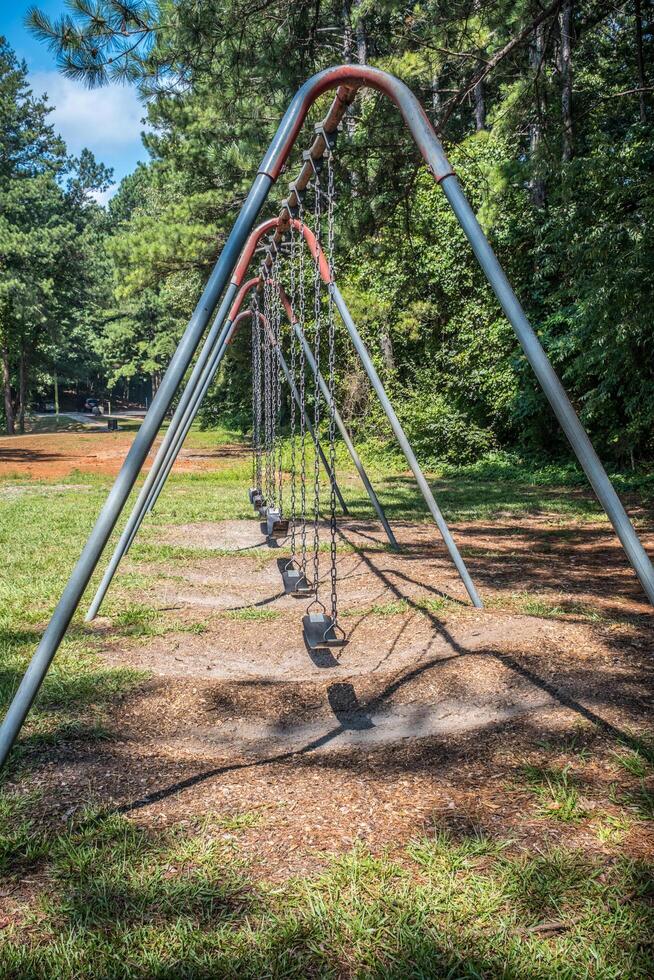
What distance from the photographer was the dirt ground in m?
2.51

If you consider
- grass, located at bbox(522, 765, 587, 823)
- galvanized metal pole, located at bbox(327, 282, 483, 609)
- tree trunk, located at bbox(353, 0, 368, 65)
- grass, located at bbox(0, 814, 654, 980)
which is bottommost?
grass, located at bbox(0, 814, 654, 980)

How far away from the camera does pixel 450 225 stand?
50.3 feet

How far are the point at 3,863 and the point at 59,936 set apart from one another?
413 millimetres

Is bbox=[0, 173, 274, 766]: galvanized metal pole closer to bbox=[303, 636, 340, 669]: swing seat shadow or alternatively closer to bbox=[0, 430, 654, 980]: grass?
bbox=[0, 430, 654, 980]: grass

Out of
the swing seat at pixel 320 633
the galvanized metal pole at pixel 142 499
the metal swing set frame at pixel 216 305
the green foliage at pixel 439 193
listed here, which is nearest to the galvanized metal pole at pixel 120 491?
the metal swing set frame at pixel 216 305

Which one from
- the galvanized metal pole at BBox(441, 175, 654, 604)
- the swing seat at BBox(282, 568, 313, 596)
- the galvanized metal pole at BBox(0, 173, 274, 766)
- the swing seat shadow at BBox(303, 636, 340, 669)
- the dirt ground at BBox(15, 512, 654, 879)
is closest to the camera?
the galvanized metal pole at BBox(441, 175, 654, 604)

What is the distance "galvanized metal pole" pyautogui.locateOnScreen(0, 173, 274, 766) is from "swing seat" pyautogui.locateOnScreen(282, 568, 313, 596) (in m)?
1.92

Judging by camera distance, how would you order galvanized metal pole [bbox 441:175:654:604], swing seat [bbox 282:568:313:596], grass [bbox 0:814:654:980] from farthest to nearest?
swing seat [bbox 282:568:313:596], galvanized metal pole [bbox 441:175:654:604], grass [bbox 0:814:654:980]

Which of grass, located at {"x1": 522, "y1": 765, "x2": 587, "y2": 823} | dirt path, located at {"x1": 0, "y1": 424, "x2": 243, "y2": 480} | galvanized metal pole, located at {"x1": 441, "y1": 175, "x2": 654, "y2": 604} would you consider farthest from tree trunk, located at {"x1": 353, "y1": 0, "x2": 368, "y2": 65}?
dirt path, located at {"x1": 0, "y1": 424, "x2": 243, "y2": 480}

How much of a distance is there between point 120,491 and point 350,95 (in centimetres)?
211

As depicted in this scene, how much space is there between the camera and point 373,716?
3.32 metres

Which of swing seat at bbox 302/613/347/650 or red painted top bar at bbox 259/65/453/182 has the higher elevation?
red painted top bar at bbox 259/65/453/182

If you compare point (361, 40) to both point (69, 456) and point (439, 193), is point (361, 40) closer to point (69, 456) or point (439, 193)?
point (439, 193)

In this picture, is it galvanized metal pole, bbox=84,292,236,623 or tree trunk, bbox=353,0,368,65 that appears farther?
tree trunk, bbox=353,0,368,65
